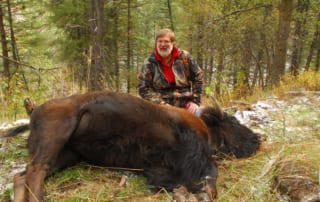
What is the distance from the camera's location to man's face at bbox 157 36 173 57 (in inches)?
164

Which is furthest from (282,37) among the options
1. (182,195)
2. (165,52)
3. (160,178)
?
(182,195)

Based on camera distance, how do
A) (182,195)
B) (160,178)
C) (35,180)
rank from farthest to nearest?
1. (160,178)
2. (182,195)
3. (35,180)

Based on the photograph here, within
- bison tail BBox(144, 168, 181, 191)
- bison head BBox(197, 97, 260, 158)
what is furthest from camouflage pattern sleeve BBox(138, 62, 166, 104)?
bison tail BBox(144, 168, 181, 191)

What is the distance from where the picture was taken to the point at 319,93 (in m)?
5.84

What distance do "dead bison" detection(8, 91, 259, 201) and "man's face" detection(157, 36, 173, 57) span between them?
4.89ft

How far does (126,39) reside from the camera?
60.6 ft

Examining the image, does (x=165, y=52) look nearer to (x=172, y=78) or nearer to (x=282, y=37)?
(x=172, y=78)

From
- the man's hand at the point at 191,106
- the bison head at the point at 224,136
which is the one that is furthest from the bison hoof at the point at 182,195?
the man's hand at the point at 191,106

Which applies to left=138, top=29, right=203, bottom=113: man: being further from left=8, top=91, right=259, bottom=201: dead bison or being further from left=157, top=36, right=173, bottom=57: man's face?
left=8, top=91, right=259, bottom=201: dead bison

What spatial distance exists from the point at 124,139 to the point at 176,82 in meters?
2.03

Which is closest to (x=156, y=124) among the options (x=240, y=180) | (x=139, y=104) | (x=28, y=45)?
(x=139, y=104)

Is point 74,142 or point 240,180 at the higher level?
point 74,142

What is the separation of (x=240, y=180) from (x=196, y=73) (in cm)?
223

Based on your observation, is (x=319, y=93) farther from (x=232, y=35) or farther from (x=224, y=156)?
(x=232, y=35)
